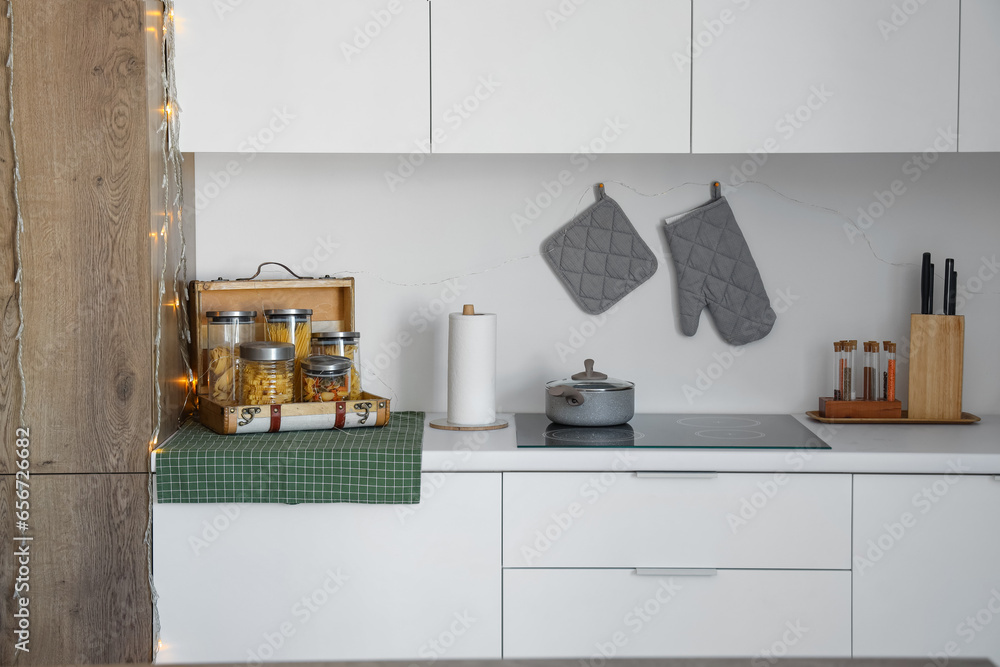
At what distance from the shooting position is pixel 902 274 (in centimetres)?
226

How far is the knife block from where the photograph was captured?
6.94 ft

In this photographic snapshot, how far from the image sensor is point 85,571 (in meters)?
1.71

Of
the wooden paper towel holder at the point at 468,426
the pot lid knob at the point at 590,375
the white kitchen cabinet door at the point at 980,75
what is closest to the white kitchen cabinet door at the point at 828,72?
the white kitchen cabinet door at the point at 980,75

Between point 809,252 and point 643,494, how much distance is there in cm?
91

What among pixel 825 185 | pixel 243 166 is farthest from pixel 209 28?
pixel 825 185

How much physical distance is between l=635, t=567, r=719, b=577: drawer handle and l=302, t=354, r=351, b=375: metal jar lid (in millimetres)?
785

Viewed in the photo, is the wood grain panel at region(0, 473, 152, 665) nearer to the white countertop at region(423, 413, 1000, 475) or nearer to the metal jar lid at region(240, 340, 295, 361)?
the metal jar lid at region(240, 340, 295, 361)

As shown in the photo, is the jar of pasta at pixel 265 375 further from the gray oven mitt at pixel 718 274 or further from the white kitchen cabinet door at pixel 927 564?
the white kitchen cabinet door at pixel 927 564

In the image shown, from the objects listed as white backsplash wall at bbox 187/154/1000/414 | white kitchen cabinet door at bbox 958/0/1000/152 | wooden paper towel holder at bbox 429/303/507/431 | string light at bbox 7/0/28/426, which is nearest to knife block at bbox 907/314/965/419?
white backsplash wall at bbox 187/154/1000/414

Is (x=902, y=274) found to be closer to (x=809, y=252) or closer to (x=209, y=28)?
(x=809, y=252)

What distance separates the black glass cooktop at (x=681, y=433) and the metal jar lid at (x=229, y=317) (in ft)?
2.31

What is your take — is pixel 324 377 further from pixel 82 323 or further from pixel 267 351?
pixel 82 323

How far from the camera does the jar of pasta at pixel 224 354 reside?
6.46 feet

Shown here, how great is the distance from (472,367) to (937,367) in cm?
117
